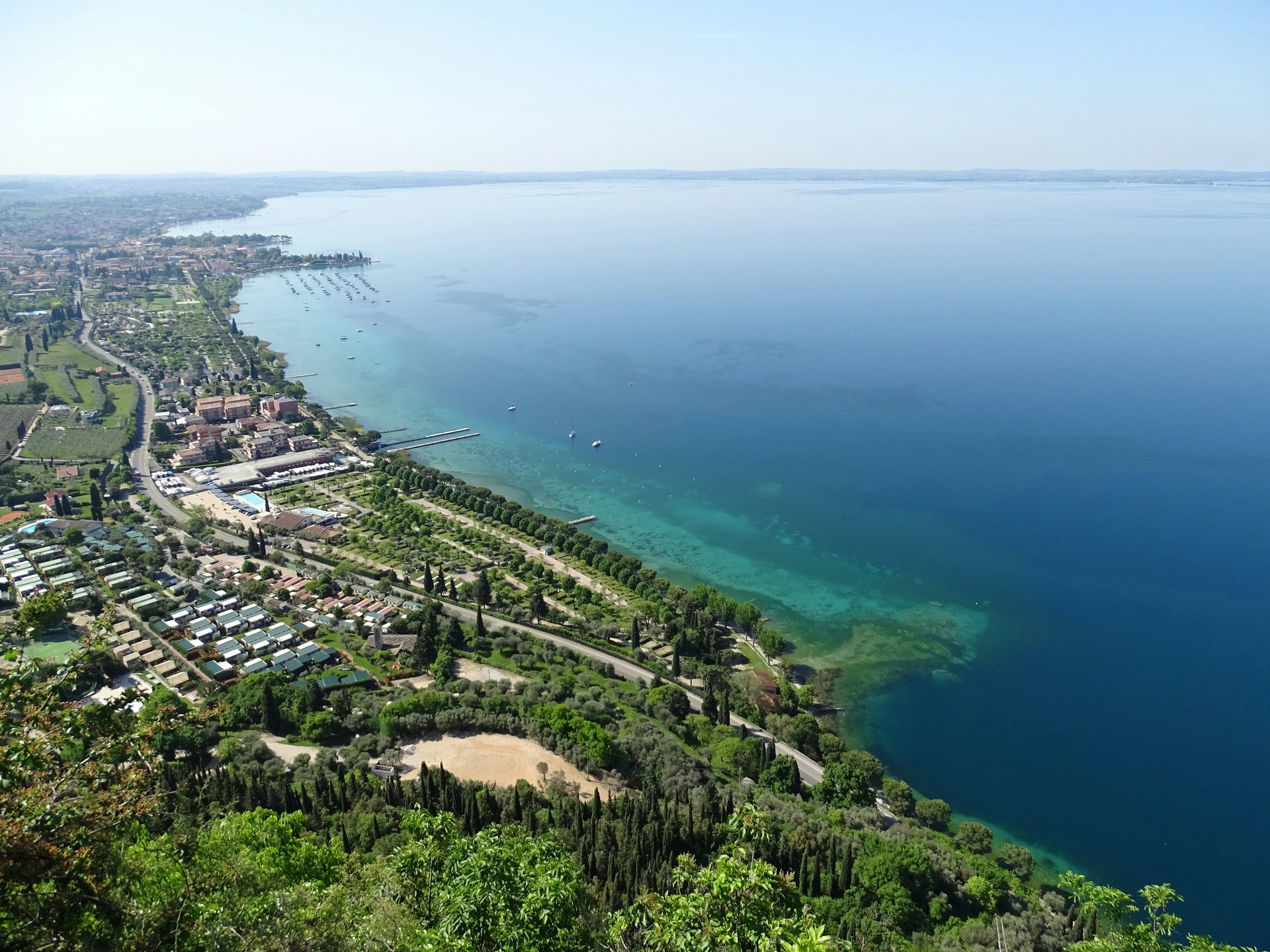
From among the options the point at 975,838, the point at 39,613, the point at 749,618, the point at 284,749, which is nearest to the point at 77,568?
the point at 284,749

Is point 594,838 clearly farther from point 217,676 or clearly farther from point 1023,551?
point 1023,551

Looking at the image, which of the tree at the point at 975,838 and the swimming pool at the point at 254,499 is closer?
the tree at the point at 975,838

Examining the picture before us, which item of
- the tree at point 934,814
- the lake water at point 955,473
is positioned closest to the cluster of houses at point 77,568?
the lake water at point 955,473

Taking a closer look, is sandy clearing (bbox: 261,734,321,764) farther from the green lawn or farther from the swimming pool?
the swimming pool

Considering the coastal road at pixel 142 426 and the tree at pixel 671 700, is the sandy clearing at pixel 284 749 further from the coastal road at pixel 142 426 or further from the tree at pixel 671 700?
the coastal road at pixel 142 426

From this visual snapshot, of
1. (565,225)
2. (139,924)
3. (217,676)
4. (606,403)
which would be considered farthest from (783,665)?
(565,225)

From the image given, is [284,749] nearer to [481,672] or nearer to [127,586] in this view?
[481,672]
